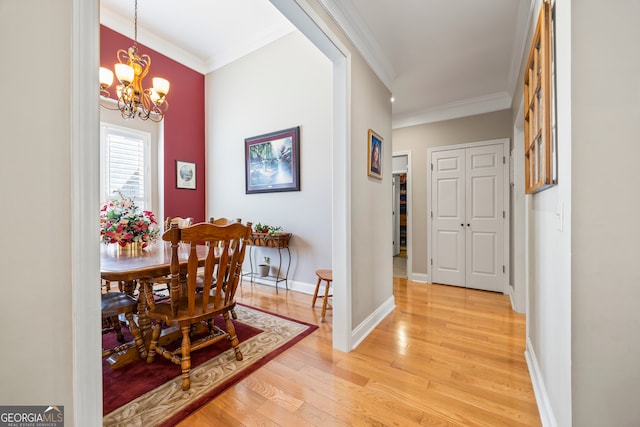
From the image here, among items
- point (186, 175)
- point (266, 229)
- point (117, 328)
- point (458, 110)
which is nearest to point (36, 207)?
point (117, 328)

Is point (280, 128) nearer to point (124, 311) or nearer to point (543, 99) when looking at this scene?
point (124, 311)

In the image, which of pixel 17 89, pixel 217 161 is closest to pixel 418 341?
pixel 17 89

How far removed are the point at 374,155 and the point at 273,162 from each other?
6.00 feet

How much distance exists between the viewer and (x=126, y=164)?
3840 mm

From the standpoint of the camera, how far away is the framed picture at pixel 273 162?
3707mm

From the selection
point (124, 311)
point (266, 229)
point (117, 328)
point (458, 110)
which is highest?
point (458, 110)

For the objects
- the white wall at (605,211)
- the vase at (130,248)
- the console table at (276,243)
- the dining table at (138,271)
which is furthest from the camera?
the console table at (276,243)

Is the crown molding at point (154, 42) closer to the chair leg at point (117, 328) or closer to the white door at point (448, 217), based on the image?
the chair leg at point (117, 328)

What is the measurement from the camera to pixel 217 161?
180 inches

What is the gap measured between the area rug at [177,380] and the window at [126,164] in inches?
108

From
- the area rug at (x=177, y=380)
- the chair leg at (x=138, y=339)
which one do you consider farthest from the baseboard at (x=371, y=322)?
the chair leg at (x=138, y=339)

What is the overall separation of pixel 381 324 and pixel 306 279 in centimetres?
131

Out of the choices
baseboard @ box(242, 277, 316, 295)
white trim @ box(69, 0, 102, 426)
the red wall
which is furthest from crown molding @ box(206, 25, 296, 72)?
white trim @ box(69, 0, 102, 426)

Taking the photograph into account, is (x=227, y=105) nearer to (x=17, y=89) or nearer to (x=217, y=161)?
(x=217, y=161)
